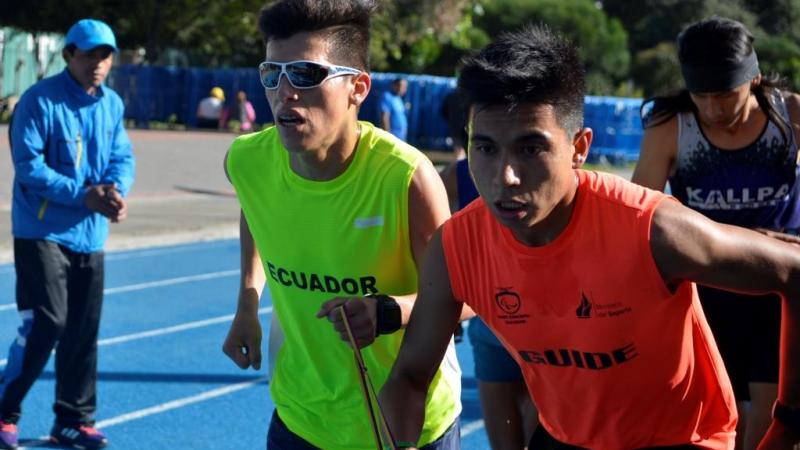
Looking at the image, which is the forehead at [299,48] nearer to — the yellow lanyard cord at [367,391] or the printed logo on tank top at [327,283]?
the printed logo on tank top at [327,283]

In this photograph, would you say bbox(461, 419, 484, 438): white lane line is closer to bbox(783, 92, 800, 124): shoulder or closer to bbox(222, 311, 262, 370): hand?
bbox(783, 92, 800, 124): shoulder

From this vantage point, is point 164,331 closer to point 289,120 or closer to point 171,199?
point 289,120

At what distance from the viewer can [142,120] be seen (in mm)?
40219

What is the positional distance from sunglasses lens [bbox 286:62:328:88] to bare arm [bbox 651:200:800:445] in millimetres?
1189

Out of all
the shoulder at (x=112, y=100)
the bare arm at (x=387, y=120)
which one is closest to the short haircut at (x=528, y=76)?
the shoulder at (x=112, y=100)

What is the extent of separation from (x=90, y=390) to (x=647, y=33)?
199 feet

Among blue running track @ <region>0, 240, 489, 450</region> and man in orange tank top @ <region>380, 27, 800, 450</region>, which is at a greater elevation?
man in orange tank top @ <region>380, 27, 800, 450</region>

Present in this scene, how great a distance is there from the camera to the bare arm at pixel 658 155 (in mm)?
4699

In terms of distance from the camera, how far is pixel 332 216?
3518mm

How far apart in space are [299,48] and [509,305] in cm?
112

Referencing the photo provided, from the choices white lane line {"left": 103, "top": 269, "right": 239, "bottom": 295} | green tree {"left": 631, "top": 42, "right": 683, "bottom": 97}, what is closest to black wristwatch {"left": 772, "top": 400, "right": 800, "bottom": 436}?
white lane line {"left": 103, "top": 269, "right": 239, "bottom": 295}

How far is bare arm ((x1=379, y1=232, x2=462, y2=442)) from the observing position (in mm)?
2842

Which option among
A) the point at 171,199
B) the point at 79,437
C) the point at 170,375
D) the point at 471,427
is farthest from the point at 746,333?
the point at 171,199

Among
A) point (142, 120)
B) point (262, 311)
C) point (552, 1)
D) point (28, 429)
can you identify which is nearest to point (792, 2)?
point (552, 1)
